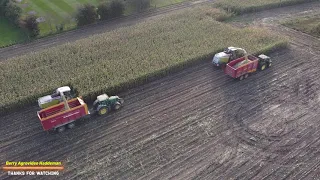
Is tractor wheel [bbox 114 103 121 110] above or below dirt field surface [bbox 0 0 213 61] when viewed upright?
below

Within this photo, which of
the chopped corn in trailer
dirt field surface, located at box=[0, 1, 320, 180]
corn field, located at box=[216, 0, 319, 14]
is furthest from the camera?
corn field, located at box=[216, 0, 319, 14]

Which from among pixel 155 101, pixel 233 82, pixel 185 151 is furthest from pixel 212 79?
pixel 185 151

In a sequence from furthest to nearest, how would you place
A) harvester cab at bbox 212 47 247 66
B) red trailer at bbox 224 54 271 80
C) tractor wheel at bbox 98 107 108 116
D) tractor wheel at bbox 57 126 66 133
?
harvester cab at bbox 212 47 247 66, red trailer at bbox 224 54 271 80, tractor wheel at bbox 98 107 108 116, tractor wheel at bbox 57 126 66 133

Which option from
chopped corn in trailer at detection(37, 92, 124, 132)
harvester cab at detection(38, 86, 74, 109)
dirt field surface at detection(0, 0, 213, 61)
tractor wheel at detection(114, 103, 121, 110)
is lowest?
tractor wheel at detection(114, 103, 121, 110)

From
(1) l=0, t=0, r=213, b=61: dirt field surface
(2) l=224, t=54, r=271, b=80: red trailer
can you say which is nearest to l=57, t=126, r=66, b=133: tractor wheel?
(1) l=0, t=0, r=213, b=61: dirt field surface

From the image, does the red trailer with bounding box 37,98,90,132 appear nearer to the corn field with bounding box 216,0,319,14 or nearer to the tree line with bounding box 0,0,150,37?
the tree line with bounding box 0,0,150,37

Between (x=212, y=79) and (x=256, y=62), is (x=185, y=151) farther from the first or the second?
(x=256, y=62)

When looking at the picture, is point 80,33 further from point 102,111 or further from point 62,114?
point 62,114
